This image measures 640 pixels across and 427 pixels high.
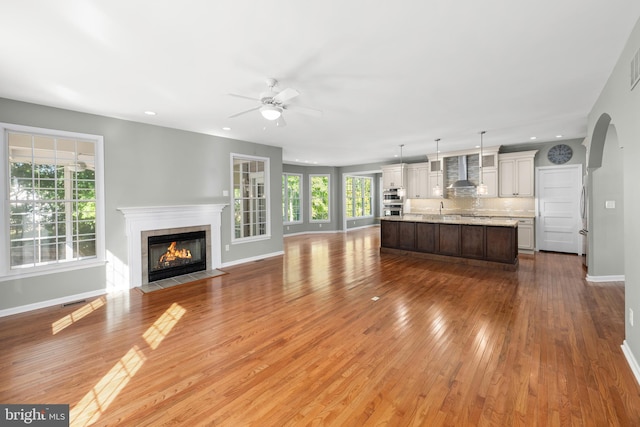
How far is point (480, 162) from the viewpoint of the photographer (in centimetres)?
753

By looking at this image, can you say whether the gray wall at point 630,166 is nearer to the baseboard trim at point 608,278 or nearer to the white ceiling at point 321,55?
the white ceiling at point 321,55

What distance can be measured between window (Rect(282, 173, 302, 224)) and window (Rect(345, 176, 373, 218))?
222 cm

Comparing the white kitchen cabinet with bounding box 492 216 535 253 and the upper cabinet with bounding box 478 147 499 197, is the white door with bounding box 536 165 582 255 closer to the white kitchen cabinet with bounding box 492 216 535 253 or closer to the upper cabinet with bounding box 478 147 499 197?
the white kitchen cabinet with bounding box 492 216 535 253

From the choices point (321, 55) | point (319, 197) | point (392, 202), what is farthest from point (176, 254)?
point (392, 202)

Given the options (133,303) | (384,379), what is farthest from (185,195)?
(384,379)

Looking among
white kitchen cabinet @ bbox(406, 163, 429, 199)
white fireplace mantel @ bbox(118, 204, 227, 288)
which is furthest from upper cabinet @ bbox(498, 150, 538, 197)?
white fireplace mantel @ bbox(118, 204, 227, 288)

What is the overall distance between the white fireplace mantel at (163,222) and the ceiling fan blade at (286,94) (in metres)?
3.38

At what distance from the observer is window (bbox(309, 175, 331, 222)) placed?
1169 centimetres

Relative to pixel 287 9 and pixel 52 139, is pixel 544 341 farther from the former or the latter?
pixel 52 139

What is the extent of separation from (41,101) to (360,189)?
1099 centimetres

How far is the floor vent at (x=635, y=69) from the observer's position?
2168 millimetres

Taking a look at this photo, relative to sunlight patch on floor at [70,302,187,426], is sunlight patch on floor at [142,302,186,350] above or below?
above

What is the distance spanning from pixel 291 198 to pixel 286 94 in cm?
835

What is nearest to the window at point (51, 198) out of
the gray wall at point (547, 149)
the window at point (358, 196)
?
the window at point (358, 196)
